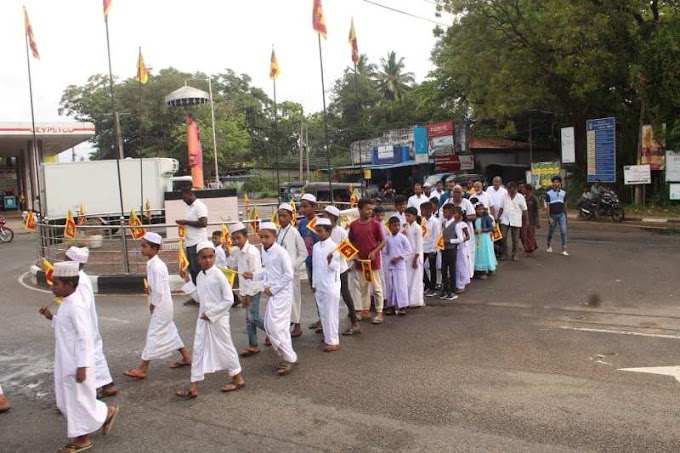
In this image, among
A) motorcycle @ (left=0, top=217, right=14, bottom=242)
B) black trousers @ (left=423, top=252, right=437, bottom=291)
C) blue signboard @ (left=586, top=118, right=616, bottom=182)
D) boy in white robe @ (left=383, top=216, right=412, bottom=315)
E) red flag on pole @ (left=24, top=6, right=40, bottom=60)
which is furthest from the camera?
blue signboard @ (left=586, top=118, right=616, bottom=182)

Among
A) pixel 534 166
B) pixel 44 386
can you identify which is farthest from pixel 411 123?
pixel 44 386

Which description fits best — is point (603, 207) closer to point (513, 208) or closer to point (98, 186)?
point (513, 208)

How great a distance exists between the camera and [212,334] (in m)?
5.11

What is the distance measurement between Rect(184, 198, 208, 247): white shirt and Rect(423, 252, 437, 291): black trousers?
3.44 meters

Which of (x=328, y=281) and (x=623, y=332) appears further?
(x=623, y=332)

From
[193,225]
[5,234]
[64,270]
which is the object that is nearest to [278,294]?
[64,270]

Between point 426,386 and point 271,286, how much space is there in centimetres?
182

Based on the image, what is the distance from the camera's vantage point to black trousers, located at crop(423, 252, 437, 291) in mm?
9141

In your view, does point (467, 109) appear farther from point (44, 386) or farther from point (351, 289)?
point (44, 386)

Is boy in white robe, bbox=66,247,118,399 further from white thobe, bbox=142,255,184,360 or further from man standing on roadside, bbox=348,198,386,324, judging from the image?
man standing on roadside, bbox=348,198,386,324

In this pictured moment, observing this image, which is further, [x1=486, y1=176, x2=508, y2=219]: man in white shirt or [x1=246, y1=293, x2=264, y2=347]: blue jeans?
[x1=486, y1=176, x2=508, y2=219]: man in white shirt

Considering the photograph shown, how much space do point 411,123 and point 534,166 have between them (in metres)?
19.9

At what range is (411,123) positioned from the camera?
44.6 meters

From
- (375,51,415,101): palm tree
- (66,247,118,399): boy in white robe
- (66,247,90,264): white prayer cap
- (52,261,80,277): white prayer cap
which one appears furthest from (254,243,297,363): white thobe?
(375,51,415,101): palm tree
